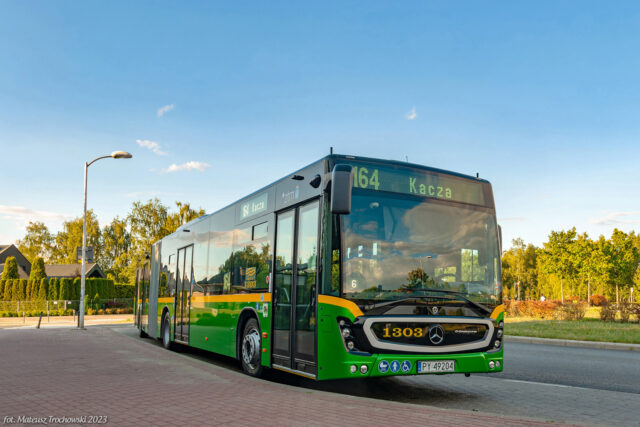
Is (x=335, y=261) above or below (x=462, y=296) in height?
above

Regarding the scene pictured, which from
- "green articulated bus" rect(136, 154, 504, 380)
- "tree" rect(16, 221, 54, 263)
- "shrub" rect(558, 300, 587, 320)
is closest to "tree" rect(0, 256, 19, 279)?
"tree" rect(16, 221, 54, 263)

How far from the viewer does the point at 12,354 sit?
1338cm

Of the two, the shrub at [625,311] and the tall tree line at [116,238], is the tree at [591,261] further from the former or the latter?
the tall tree line at [116,238]

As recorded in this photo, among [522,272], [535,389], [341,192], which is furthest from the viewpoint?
[522,272]

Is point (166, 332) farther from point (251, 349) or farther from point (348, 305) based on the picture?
point (348, 305)

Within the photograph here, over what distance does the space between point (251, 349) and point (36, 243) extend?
101 m

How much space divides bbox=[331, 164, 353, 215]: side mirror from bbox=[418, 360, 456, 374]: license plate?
7.32 ft

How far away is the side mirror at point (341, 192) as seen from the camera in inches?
278

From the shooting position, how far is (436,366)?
754cm

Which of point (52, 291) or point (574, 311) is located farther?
point (52, 291)

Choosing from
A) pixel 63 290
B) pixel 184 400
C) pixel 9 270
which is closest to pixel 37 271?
pixel 63 290

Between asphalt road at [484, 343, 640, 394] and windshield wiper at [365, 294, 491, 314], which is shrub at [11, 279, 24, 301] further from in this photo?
windshield wiper at [365, 294, 491, 314]

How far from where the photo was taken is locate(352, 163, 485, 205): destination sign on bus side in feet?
26.0

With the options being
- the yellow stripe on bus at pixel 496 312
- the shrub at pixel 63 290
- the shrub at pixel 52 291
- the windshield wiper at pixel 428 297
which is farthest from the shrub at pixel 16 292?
the yellow stripe on bus at pixel 496 312
